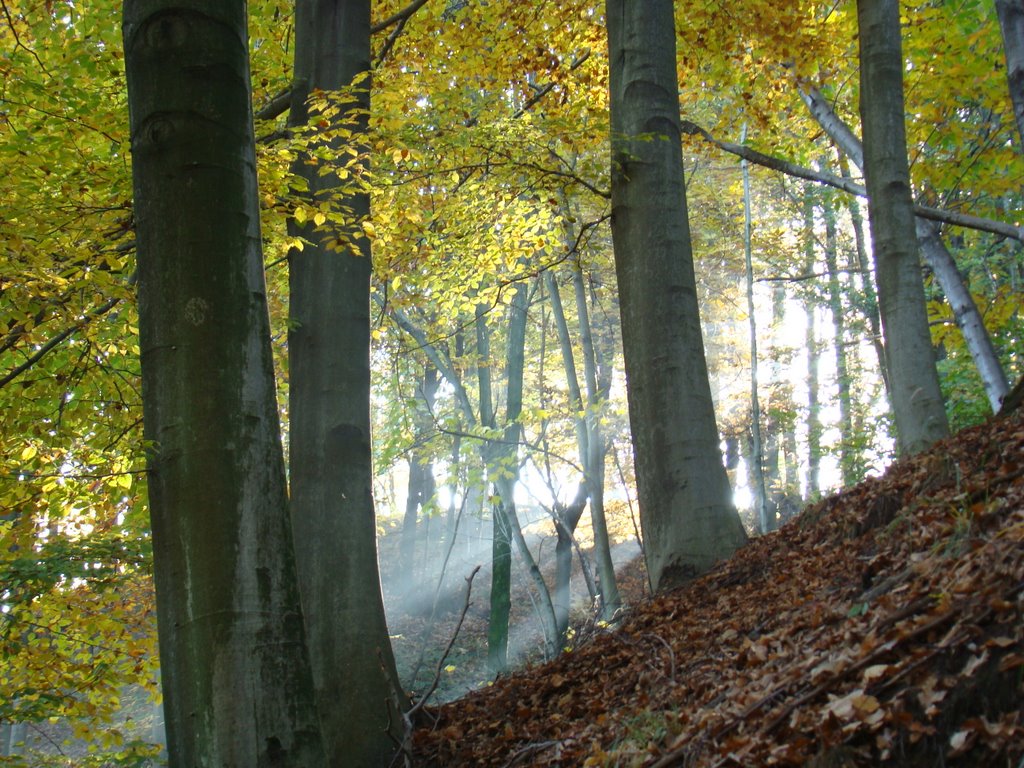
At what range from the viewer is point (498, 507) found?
567 inches

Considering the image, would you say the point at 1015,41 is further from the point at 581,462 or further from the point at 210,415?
the point at 581,462

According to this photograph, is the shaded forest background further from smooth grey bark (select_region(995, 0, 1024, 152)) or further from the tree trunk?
the tree trunk

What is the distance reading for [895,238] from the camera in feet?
22.1

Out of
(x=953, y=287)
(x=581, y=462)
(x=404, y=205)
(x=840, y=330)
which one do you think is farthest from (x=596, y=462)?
(x=840, y=330)

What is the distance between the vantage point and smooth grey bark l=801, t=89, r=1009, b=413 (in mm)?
8383

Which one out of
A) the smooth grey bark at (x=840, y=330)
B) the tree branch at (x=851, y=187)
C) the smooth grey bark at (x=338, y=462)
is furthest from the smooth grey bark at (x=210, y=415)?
the smooth grey bark at (x=840, y=330)

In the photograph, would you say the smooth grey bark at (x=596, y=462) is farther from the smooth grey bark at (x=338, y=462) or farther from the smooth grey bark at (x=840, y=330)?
the smooth grey bark at (x=338, y=462)

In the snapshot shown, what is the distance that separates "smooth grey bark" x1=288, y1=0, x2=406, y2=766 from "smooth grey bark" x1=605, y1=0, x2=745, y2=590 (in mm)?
1980

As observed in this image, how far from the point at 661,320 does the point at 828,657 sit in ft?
11.2

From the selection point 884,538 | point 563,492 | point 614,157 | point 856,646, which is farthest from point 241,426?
point 563,492

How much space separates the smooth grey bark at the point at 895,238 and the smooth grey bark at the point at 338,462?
13.7ft

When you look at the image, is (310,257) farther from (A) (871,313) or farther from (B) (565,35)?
(A) (871,313)

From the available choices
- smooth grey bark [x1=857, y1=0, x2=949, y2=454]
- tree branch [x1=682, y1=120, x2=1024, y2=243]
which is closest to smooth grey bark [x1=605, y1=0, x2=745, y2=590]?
smooth grey bark [x1=857, y1=0, x2=949, y2=454]

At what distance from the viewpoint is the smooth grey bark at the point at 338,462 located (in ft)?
16.4
